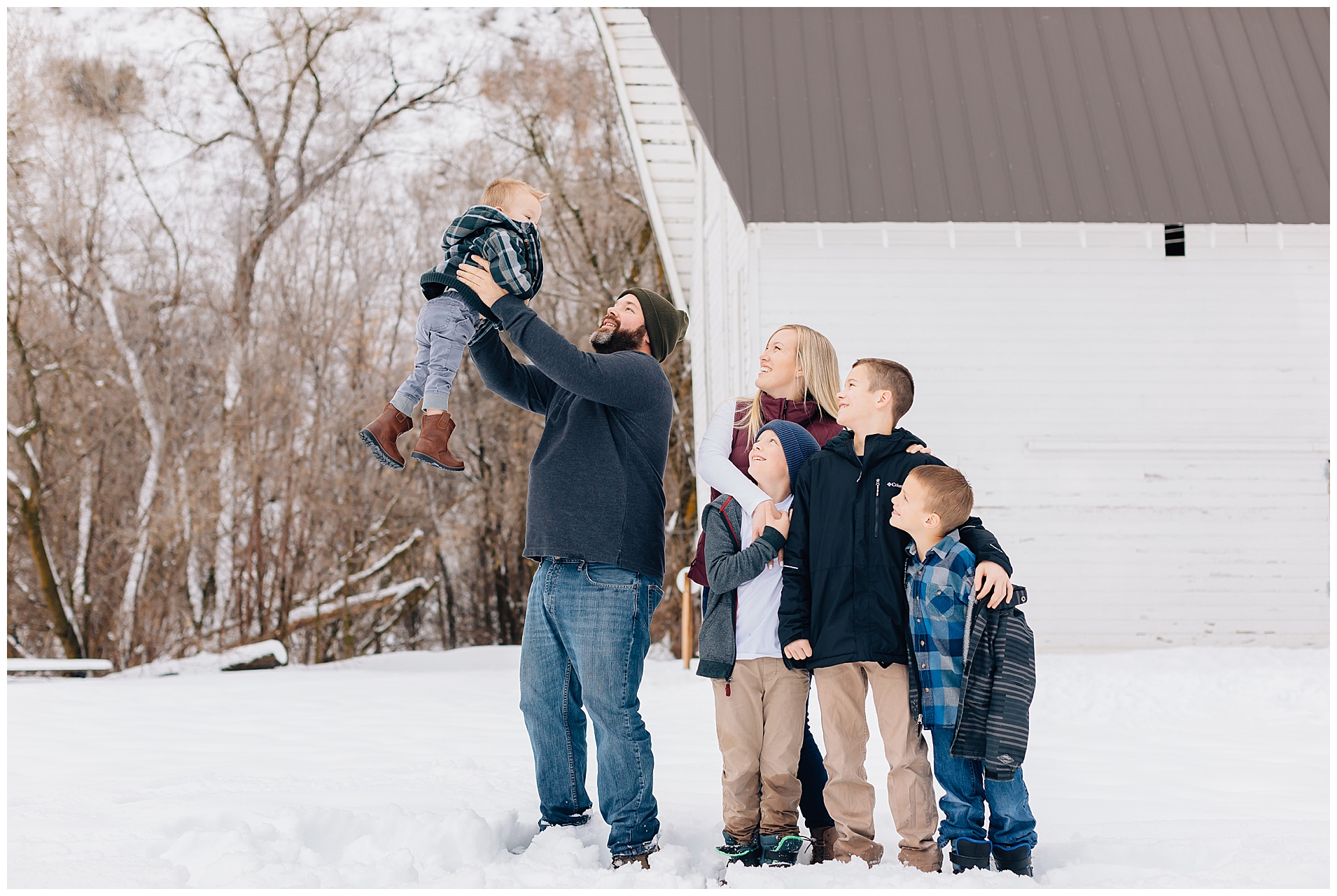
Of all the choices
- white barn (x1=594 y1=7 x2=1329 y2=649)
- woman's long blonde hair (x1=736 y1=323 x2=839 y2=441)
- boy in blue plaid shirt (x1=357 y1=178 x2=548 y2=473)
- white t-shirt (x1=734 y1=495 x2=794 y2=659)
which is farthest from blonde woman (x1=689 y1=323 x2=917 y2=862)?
white barn (x1=594 y1=7 x2=1329 y2=649)

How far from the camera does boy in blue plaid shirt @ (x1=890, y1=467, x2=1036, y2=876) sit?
10.1 ft

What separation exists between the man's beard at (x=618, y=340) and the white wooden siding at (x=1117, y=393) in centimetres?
569

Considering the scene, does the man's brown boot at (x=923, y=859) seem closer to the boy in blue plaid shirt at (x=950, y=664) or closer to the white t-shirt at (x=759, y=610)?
the boy in blue plaid shirt at (x=950, y=664)

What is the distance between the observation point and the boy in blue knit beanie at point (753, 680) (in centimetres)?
320

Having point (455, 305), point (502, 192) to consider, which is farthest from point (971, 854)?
point (502, 192)

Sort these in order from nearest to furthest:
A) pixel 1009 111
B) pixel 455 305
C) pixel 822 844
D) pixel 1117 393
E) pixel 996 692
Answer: pixel 996 692 → pixel 455 305 → pixel 822 844 → pixel 1009 111 → pixel 1117 393

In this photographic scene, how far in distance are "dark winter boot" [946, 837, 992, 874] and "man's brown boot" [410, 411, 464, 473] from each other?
6.07 feet

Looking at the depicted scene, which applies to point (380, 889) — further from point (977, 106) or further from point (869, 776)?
point (977, 106)

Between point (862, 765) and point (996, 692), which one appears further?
point (862, 765)

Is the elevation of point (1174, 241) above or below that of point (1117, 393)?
above

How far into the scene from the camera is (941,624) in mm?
3119

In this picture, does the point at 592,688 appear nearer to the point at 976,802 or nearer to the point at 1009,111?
the point at 976,802

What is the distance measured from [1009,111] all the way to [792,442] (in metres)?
6.77

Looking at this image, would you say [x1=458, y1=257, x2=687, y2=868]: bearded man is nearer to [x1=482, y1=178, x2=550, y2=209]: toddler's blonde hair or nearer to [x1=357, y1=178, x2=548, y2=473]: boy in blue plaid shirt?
[x1=357, y1=178, x2=548, y2=473]: boy in blue plaid shirt
